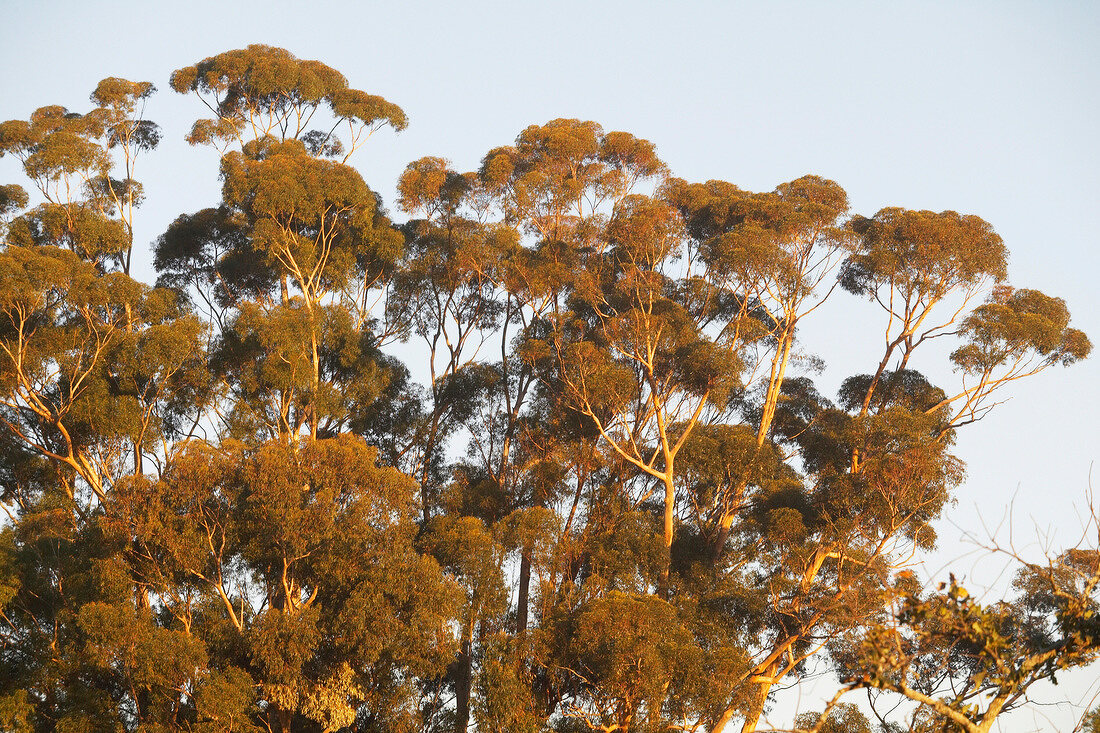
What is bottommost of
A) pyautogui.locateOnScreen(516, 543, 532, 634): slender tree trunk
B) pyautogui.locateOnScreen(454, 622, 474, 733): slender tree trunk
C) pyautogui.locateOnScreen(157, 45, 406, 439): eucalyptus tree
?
Answer: pyautogui.locateOnScreen(454, 622, 474, 733): slender tree trunk

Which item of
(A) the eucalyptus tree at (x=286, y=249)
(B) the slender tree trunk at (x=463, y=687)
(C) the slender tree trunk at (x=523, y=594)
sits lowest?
(B) the slender tree trunk at (x=463, y=687)

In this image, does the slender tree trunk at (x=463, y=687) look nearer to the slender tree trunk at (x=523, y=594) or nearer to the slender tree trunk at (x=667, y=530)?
the slender tree trunk at (x=523, y=594)

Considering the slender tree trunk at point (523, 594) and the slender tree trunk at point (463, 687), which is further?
the slender tree trunk at point (523, 594)

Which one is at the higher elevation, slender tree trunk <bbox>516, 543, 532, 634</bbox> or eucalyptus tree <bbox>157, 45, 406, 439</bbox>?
eucalyptus tree <bbox>157, 45, 406, 439</bbox>

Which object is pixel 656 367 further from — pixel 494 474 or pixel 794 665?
pixel 794 665

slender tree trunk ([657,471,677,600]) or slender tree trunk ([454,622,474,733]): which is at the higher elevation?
slender tree trunk ([657,471,677,600])

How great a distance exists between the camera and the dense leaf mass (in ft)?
60.5

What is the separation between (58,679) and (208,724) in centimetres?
250

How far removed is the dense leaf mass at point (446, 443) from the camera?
18453 millimetres

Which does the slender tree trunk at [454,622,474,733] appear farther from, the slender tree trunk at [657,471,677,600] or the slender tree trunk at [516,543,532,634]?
the slender tree trunk at [657,471,677,600]

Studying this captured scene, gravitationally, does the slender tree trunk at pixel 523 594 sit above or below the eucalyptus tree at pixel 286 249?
below

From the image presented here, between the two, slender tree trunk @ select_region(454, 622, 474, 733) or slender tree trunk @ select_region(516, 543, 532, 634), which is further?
slender tree trunk @ select_region(516, 543, 532, 634)

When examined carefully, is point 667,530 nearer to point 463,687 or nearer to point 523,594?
point 523,594

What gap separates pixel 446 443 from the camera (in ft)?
86.8
